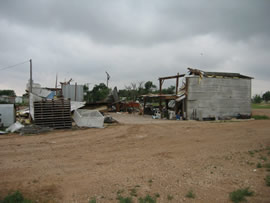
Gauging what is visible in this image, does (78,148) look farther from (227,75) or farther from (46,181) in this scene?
(227,75)

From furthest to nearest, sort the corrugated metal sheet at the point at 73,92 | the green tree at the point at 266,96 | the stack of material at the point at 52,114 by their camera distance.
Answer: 1. the green tree at the point at 266,96
2. the corrugated metal sheet at the point at 73,92
3. the stack of material at the point at 52,114

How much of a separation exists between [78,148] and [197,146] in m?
4.66

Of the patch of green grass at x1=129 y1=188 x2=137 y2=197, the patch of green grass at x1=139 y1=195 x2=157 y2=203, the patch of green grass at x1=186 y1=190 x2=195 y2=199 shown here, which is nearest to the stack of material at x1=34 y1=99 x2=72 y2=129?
the patch of green grass at x1=129 y1=188 x2=137 y2=197

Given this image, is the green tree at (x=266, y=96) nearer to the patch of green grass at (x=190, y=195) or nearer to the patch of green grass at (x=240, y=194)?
the patch of green grass at (x=240, y=194)

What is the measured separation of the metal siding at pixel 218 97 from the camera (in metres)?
17.4

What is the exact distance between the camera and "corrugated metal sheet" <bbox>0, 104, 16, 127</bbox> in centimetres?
1231

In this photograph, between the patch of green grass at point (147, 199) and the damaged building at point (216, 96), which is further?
the damaged building at point (216, 96)

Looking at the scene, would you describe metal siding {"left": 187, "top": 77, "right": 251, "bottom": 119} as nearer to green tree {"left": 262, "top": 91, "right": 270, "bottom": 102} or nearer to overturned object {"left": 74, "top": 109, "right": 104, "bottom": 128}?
overturned object {"left": 74, "top": 109, "right": 104, "bottom": 128}

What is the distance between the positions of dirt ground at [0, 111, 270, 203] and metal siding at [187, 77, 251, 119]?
9.52 metres

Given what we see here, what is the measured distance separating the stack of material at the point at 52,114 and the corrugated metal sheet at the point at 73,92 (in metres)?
10.3

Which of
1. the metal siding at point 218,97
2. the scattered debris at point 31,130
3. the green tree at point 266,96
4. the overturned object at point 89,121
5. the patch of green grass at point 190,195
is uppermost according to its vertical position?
the green tree at point 266,96

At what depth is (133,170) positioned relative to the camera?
4953mm

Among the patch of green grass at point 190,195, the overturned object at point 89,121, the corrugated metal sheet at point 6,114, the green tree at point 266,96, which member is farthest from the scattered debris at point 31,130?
the green tree at point 266,96

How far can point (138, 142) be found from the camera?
8523 mm
